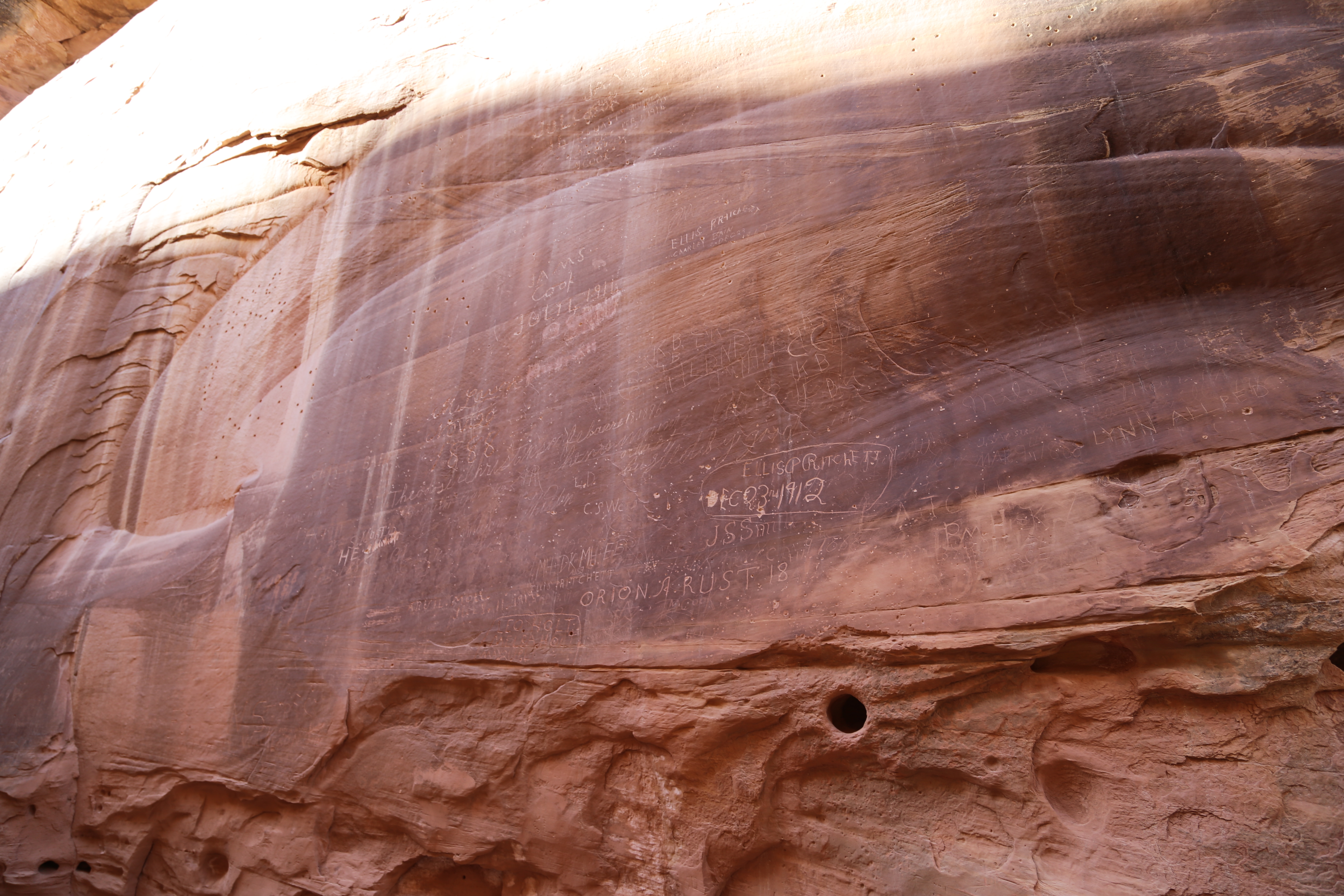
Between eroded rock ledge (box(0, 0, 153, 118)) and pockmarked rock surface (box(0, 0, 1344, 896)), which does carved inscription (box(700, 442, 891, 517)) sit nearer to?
pockmarked rock surface (box(0, 0, 1344, 896))

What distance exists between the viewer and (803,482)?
342 cm

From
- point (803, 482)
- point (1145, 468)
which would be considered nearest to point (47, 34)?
point (803, 482)

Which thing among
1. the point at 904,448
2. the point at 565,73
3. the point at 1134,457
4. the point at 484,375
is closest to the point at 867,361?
the point at 904,448

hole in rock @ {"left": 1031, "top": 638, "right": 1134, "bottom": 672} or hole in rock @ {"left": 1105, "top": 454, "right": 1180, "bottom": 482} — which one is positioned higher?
hole in rock @ {"left": 1105, "top": 454, "right": 1180, "bottom": 482}

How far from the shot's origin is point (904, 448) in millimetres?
3301

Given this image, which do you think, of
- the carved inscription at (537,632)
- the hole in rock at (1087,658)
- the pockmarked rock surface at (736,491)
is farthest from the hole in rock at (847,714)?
the carved inscription at (537,632)

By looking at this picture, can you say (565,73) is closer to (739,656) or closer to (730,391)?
(730,391)

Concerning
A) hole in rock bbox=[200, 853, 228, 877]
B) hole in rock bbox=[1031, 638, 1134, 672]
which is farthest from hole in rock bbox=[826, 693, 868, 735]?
hole in rock bbox=[200, 853, 228, 877]

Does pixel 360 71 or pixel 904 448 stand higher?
pixel 360 71

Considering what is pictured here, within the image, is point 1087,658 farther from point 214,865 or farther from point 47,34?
point 47,34

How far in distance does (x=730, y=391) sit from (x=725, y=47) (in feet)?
7.54

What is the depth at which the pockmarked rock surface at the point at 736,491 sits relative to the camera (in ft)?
9.09

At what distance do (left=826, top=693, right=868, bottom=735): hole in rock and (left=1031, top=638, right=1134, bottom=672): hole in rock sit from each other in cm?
68

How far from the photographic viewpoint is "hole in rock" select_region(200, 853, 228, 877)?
450 cm
